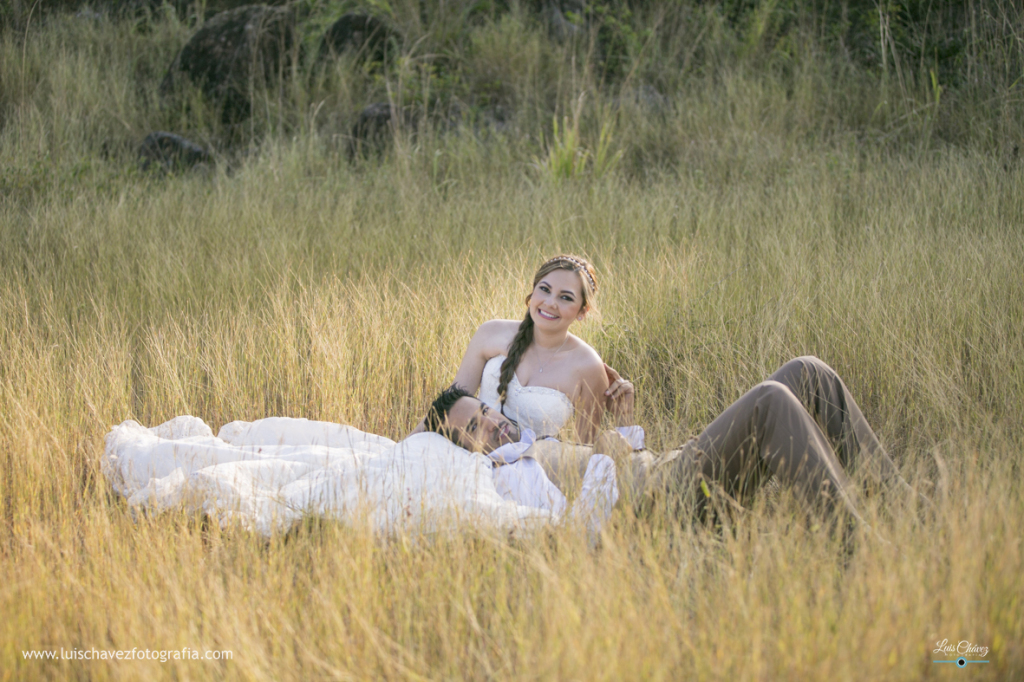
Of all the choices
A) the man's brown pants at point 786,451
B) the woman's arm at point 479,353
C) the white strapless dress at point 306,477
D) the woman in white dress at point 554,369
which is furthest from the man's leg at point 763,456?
the woman's arm at point 479,353

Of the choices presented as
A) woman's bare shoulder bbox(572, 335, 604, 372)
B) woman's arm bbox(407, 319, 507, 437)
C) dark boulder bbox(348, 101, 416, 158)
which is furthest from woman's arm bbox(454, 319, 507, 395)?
dark boulder bbox(348, 101, 416, 158)

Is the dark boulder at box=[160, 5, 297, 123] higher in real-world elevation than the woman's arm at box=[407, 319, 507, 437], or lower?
higher

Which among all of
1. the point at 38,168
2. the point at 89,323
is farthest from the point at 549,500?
the point at 38,168

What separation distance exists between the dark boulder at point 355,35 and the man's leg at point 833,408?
8636mm

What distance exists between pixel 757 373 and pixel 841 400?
1.15m

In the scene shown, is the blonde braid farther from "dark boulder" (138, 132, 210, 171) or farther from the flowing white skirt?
"dark boulder" (138, 132, 210, 171)

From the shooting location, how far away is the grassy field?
6.86ft

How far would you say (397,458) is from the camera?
322cm

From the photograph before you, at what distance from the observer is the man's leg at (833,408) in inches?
116

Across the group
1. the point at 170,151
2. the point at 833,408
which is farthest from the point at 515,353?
the point at 170,151

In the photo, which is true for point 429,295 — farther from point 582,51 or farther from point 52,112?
point 52,112

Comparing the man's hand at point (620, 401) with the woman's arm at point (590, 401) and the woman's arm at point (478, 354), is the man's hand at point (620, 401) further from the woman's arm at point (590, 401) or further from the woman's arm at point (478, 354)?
the woman's arm at point (478, 354)

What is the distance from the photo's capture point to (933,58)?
9086mm

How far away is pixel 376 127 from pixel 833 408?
7390 mm
